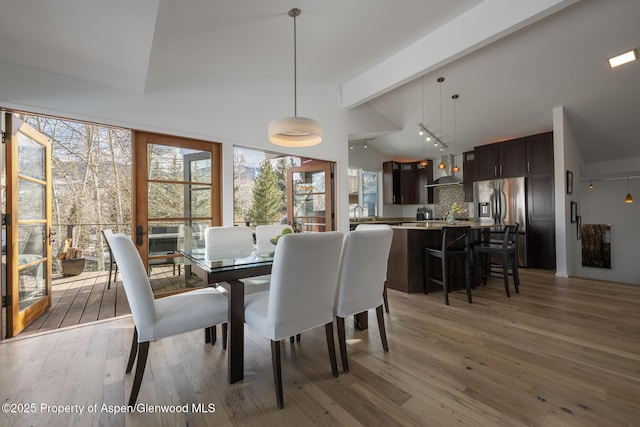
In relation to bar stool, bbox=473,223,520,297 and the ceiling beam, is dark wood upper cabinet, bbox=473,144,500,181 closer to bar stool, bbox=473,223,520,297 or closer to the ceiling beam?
bar stool, bbox=473,223,520,297

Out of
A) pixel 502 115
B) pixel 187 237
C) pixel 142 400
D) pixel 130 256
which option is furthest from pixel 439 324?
pixel 502 115

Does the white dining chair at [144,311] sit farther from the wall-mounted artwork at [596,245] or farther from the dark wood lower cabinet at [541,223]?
the wall-mounted artwork at [596,245]

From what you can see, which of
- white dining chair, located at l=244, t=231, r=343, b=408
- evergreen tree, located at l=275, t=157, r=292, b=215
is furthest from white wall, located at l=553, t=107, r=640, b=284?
evergreen tree, located at l=275, t=157, r=292, b=215

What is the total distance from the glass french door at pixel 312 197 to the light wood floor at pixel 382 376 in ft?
7.76

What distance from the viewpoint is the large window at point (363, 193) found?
6.95 meters

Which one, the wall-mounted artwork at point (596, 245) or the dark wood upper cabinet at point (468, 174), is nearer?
the dark wood upper cabinet at point (468, 174)

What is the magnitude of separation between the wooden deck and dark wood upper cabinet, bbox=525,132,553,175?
19.0 feet

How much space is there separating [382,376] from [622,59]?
15.2ft

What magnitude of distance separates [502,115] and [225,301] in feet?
17.6

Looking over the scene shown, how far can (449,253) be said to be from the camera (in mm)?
3131

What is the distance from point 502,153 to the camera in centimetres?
534

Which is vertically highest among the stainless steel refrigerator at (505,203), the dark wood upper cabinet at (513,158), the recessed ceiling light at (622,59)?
the recessed ceiling light at (622,59)

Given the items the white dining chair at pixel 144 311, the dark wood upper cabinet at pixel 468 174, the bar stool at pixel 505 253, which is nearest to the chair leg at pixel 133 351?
the white dining chair at pixel 144 311

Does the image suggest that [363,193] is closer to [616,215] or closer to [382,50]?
[382,50]
